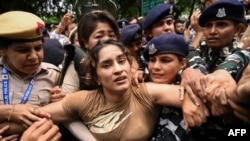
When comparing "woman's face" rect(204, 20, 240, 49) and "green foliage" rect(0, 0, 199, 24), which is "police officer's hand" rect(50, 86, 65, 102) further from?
"green foliage" rect(0, 0, 199, 24)

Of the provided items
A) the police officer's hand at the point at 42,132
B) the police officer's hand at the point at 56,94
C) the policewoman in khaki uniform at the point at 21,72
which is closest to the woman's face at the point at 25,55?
the policewoman in khaki uniform at the point at 21,72

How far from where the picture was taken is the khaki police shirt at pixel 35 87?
7.94ft

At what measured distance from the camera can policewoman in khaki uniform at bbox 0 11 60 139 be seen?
223 centimetres

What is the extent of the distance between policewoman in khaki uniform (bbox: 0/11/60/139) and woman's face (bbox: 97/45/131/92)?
1.56 feet

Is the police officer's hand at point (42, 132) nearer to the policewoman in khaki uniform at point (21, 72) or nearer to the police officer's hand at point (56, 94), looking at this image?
the policewoman in khaki uniform at point (21, 72)

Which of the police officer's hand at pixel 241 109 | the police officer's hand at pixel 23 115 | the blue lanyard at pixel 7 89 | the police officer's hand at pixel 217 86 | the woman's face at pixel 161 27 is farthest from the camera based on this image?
the woman's face at pixel 161 27

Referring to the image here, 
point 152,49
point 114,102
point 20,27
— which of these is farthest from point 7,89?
point 152,49

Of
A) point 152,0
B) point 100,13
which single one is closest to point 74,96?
point 100,13

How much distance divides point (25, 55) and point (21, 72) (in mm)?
166

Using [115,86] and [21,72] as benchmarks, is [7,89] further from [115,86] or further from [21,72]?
[115,86]

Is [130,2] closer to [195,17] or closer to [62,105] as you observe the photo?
[195,17]

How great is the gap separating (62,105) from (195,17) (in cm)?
188

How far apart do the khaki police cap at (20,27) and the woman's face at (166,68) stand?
2.68 feet

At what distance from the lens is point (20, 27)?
7.49 ft
